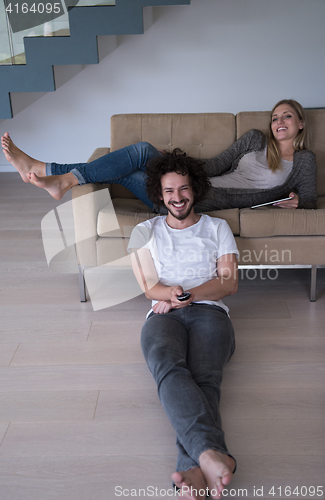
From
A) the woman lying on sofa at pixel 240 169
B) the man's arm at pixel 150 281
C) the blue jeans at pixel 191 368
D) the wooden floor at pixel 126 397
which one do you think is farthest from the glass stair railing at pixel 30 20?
the blue jeans at pixel 191 368

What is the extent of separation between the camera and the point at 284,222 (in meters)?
2.11

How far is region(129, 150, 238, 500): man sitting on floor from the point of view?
1.23 metres

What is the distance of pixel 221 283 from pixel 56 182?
3.06 ft

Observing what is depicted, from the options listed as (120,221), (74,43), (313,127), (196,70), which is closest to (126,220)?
(120,221)

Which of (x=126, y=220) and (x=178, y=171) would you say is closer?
(x=178, y=171)

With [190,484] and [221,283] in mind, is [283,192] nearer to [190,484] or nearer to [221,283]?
[221,283]

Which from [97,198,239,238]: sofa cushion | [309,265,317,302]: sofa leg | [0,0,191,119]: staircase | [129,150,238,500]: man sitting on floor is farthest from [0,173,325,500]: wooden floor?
[0,0,191,119]: staircase

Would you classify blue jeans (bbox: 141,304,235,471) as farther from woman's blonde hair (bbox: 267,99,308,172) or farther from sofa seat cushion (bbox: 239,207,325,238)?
woman's blonde hair (bbox: 267,99,308,172)

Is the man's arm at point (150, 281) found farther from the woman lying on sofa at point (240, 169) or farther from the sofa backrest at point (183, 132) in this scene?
the sofa backrest at point (183, 132)

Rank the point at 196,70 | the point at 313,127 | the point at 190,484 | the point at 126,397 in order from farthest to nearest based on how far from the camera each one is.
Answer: the point at 196,70 → the point at 313,127 → the point at 126,397 → the point at 190,484

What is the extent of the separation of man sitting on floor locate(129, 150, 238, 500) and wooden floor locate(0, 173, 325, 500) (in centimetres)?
14

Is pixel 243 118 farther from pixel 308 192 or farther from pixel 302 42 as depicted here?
pixel 302 42

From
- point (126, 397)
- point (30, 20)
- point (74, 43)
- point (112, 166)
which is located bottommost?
point (126, 397)

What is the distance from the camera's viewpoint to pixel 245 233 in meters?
2.14
